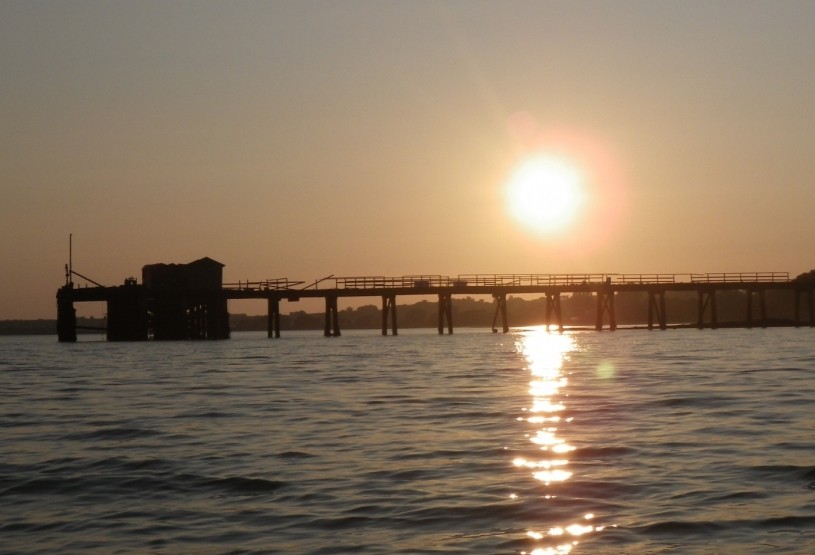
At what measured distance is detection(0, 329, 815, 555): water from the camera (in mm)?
11773

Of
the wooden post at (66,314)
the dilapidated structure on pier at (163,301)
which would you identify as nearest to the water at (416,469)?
the dilapidated structure on pier at (163,301)

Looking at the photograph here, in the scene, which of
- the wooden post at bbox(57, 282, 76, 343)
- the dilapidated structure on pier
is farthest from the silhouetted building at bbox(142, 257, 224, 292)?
the wooden post at bbox(57, 282, 76, 343)

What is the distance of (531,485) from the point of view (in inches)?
567

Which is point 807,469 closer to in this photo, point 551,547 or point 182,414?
point 551,547

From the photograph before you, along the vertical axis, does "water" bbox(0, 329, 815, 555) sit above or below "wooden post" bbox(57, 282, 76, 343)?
below

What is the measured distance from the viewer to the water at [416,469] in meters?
11.8

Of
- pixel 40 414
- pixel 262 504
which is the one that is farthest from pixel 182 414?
pixel 262 504

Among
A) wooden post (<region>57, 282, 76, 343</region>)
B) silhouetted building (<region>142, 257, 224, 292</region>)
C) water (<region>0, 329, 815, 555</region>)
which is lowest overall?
water (<region>0, 329, 815, 555</region>)

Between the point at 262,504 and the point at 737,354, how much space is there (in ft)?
131

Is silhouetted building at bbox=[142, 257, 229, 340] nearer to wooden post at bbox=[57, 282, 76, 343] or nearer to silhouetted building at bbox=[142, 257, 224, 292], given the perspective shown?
silhouetted building at bbox=[142, 257, 224, 292]

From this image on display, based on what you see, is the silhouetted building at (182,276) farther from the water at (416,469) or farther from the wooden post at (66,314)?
the water at (416,469)

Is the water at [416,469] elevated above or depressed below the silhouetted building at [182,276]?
below

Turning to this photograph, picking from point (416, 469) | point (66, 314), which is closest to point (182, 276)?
point (66, 314)

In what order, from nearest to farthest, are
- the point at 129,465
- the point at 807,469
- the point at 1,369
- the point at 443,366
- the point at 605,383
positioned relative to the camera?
the point at 807,469, the point at 129,465, the point at 605,383, the point at 443,366, the point at 1,369
